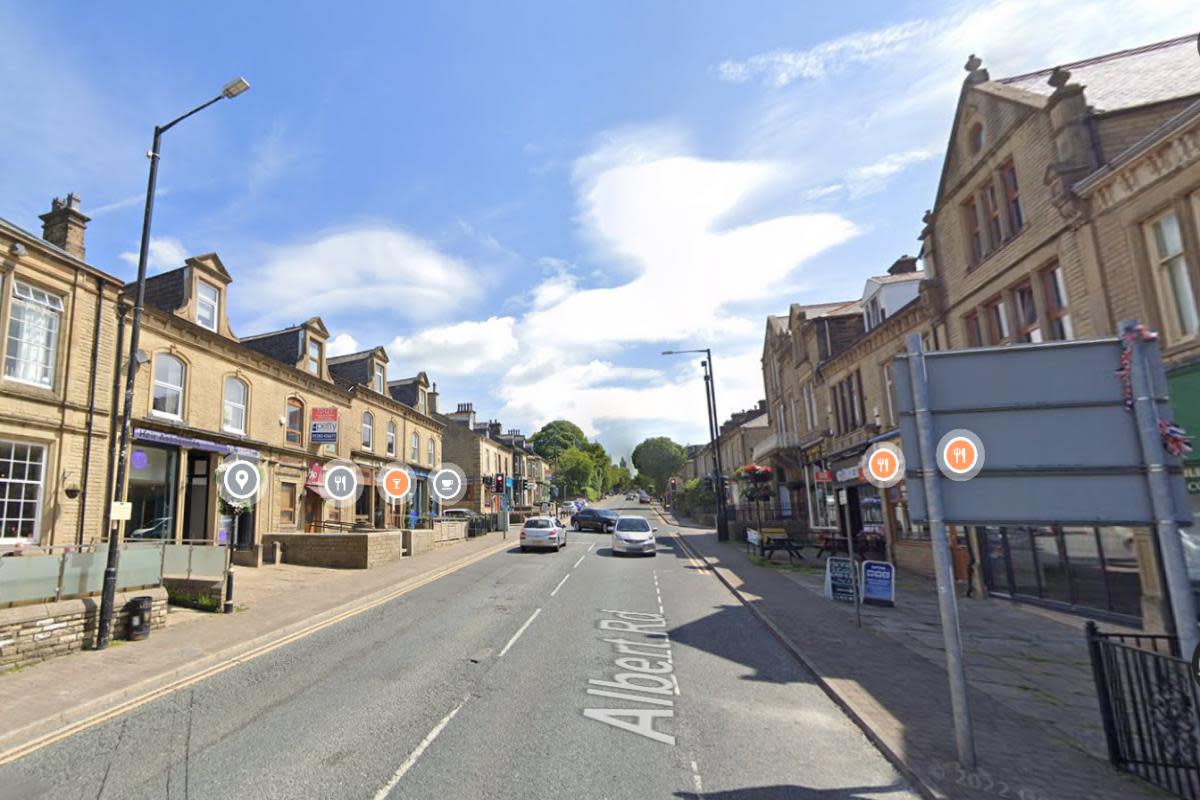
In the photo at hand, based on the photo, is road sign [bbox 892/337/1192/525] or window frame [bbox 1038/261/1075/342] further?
window frame [bbox 1038/261/1075/342]

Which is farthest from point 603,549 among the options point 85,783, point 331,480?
point 85,783

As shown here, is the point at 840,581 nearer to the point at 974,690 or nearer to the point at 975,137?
the point at 974,690

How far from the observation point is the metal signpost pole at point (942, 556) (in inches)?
196

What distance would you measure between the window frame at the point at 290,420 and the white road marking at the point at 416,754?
66.5 feet

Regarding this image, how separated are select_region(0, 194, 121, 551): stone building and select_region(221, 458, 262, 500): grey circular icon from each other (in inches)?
168

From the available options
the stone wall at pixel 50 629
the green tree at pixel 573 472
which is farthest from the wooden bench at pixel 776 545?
the green tree at pixel 573 472

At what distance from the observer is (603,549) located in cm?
2648

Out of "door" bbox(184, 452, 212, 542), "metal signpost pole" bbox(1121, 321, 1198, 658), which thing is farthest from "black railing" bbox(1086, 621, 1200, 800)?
"door" bbox(184, 452, 212, 542)

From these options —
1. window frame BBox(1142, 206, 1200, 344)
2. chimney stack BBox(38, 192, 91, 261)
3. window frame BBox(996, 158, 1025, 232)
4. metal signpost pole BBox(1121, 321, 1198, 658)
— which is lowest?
metal signpost pole BBox(1121, 321, 1198, 658)

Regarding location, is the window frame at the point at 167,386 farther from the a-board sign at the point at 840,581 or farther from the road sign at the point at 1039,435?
the road sign at the point at 1039,435

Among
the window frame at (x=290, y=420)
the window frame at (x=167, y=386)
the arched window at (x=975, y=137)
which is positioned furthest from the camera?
the window frame at (x=290, y=420)

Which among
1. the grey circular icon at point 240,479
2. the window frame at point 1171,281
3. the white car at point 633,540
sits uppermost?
the window frame at point 1171,281

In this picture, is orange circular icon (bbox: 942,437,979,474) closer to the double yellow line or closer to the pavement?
the pavement

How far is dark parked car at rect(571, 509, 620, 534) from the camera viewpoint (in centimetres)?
3847
